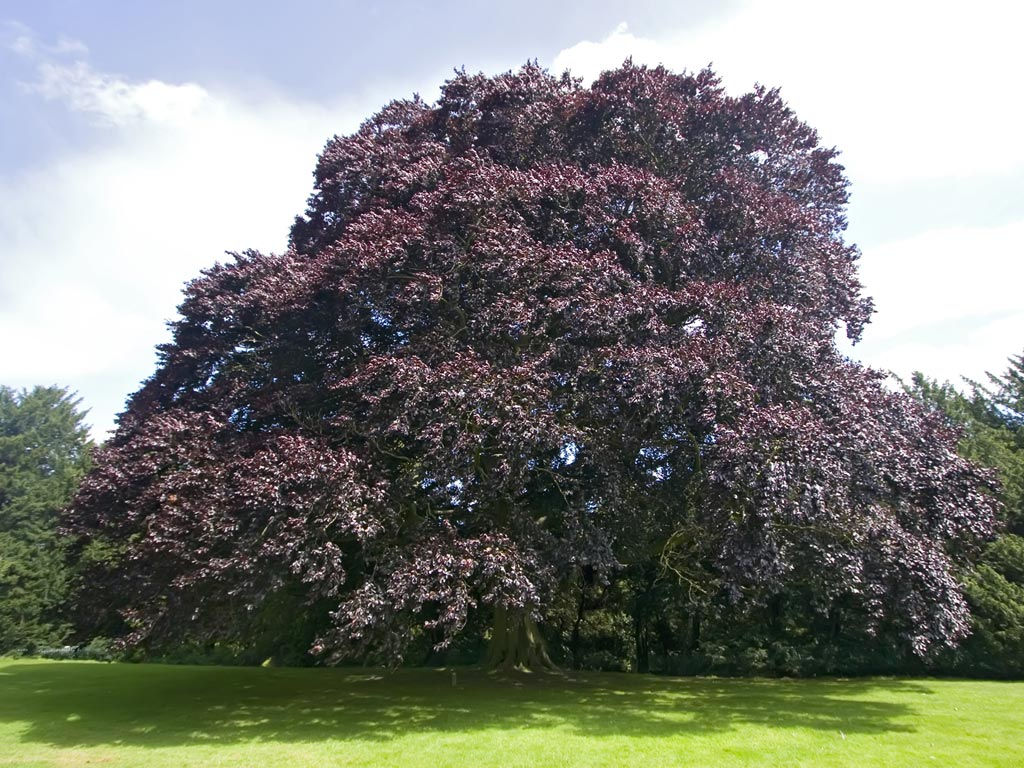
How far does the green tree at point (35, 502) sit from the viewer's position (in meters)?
32.1

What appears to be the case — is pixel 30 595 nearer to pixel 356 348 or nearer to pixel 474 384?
pixel 356 348

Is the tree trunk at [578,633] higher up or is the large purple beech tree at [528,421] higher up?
the large purple beech tree at [528,421]

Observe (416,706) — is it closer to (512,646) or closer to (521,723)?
(521,723)

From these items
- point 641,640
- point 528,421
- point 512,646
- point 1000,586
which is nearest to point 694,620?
point 641,640

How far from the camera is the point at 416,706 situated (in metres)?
13.4

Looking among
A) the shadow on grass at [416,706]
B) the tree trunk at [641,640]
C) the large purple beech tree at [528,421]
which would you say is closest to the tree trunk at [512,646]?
the shadow on grass at [416,706]

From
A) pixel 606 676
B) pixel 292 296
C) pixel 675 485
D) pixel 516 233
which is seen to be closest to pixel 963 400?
pixel 606 676

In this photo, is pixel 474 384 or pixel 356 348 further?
pixel 356 348

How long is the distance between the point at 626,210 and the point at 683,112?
4.10 m

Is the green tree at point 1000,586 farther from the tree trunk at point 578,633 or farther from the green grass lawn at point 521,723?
the tree trunk at point 578,633

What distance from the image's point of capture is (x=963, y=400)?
3081 centimetres

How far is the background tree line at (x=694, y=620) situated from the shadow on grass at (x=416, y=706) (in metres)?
1.47

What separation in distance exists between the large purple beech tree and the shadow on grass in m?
1.65

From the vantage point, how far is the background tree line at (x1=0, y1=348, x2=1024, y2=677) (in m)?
17.2
